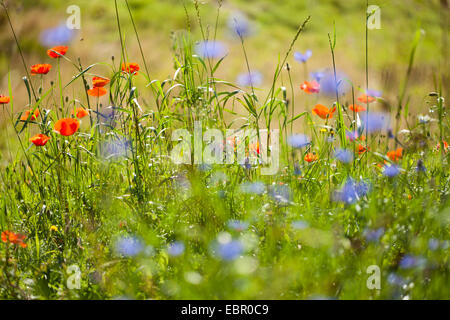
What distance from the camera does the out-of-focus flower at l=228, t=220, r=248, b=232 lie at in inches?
45.1

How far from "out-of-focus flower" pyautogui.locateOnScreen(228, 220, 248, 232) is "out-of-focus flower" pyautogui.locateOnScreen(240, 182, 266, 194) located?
0.41 ft

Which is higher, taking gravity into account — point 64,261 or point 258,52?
point 258,52

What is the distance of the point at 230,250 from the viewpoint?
1.05 m

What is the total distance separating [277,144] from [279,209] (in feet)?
1.47

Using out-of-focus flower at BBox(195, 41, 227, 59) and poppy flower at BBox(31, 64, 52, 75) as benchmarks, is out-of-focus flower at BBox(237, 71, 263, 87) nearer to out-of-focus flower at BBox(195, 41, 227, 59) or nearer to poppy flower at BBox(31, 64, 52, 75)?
out-of-focus flower at BBox(195, 41, 227, 59)

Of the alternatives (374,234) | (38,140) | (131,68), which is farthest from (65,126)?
(374,234)

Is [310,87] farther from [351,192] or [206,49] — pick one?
[351,192]

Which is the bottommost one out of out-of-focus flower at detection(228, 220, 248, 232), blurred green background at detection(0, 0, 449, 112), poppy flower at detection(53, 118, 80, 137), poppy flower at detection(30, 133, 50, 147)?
out-of-focus flower at detection(228, 220, 248, 232)

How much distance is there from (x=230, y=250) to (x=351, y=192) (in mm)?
397

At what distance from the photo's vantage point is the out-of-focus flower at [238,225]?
1144 mm

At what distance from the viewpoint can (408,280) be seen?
41.4 inches

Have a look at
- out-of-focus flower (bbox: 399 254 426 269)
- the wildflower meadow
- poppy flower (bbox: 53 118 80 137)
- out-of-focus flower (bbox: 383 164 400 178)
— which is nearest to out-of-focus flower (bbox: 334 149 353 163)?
the wildflower meadow

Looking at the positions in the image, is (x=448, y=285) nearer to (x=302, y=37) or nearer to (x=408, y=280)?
(x=408, y=280)
